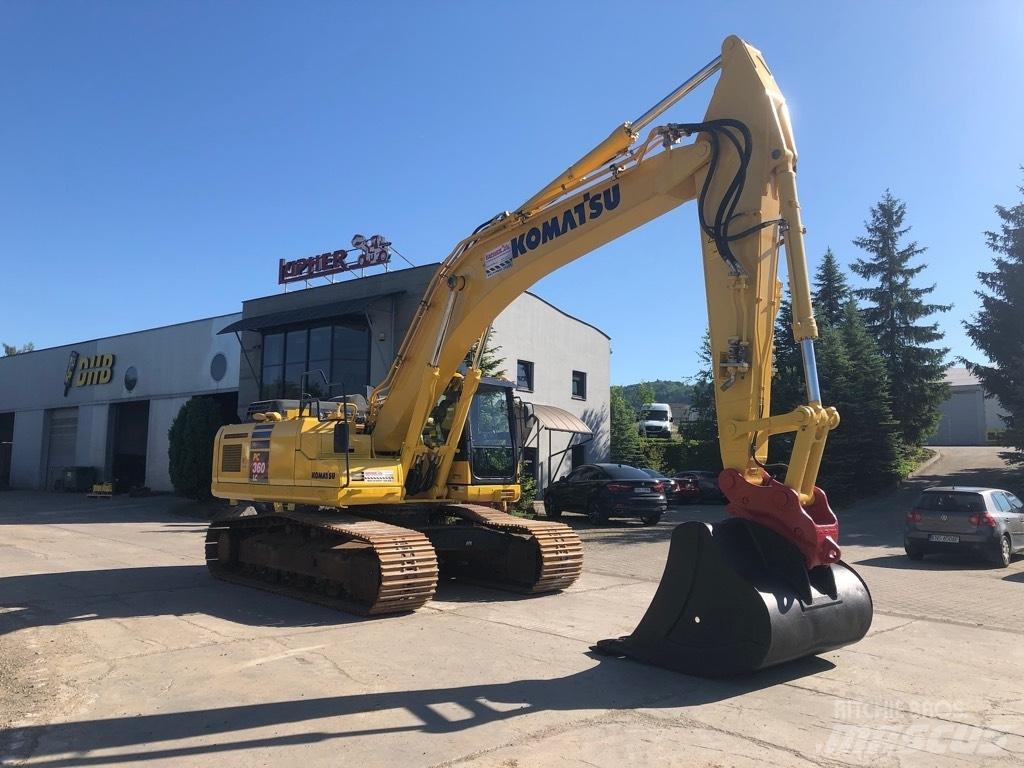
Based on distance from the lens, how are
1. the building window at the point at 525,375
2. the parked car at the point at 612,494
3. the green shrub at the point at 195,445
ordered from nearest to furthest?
the parked car at the point at 612,494 → the building window at the point at 525,375 → the green shrub at the point at 195,445

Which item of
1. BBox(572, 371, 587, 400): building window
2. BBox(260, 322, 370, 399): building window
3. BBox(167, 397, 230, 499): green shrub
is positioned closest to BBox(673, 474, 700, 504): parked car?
BBox(572, 371, 587, 400): building window

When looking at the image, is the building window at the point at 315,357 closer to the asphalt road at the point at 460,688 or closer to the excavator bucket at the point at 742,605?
the asphalt road at the point at 460,688

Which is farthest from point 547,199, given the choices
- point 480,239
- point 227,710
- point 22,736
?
point 22,736

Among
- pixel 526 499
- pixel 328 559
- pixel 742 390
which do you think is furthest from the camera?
pixel 526 499

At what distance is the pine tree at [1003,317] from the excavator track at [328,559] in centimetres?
2554

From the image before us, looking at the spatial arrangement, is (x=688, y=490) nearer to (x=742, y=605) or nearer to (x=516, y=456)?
(x=516, y=456)

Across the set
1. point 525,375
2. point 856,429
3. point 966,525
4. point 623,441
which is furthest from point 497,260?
point 623,441

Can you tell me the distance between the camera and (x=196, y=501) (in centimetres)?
2564

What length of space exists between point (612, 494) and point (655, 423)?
2916cm

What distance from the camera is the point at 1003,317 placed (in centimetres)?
2788

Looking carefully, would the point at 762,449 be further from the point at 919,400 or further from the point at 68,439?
the point at 68,439

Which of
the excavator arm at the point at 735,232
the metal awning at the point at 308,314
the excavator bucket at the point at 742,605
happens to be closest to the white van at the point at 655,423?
the metal awning at the point at 308,314

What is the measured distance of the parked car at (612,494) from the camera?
19.9m

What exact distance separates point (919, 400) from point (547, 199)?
93.2 ft
